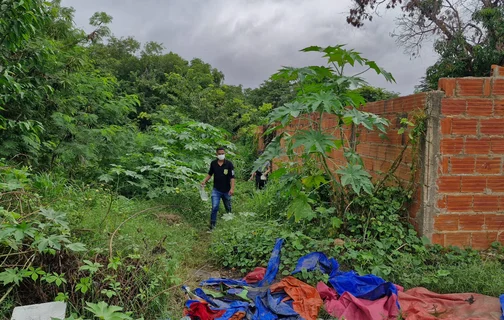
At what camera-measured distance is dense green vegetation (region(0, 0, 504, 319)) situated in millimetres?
2977

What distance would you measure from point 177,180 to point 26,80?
328cm

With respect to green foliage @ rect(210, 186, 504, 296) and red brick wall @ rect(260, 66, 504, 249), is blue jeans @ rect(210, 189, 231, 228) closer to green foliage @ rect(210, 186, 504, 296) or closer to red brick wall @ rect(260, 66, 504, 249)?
green foliage @ rect(210, 186, 504, 296)

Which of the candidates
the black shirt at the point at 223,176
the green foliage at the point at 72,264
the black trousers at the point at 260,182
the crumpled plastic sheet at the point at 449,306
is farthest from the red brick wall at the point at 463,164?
the black trousers at the point at 260,182

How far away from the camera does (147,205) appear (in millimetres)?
6852

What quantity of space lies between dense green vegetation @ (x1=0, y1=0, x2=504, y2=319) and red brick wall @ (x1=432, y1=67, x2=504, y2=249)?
1.10 feet

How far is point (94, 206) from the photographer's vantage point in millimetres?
5598

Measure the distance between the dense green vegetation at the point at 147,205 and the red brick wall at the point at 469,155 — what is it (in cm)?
33

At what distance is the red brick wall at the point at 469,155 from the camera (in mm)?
4098

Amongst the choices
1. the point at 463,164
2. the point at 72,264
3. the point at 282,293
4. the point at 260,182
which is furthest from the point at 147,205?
the point at 463,164

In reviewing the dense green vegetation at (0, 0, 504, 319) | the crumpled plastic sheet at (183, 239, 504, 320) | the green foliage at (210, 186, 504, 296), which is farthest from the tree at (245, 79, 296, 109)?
the crumpled plastic sheet at (183, 239, 504, 320)

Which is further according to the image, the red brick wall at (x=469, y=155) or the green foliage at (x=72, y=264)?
the red brick wall at (x=469, y=155)

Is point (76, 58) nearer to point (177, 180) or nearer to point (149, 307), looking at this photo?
point (177, 180)

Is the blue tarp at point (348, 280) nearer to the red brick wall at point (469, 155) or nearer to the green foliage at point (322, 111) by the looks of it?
the green foliage at point (322, 111)

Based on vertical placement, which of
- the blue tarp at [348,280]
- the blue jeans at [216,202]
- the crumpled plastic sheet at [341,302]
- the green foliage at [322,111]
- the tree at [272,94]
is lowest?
the crumpled plastic sheet at [341,302]
